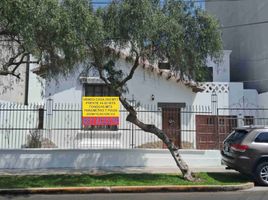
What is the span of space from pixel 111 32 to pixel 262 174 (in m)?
6.40

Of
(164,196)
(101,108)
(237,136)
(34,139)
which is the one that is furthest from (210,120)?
(164,196)

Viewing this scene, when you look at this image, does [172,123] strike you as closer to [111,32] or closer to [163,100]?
[163,100]

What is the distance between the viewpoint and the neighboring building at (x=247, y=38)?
26047 mm

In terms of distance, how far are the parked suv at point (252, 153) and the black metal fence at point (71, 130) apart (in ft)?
16.6

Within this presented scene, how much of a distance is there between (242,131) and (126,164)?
5.30m

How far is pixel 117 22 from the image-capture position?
12562 mm

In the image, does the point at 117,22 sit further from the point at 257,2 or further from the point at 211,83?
the point at 257,2

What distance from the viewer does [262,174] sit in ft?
43.2

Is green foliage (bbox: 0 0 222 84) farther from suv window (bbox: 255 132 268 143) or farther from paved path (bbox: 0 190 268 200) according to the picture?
paved path (bbox: 0 190 268 200)

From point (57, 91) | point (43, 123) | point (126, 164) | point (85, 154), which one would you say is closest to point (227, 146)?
point (126, 164)

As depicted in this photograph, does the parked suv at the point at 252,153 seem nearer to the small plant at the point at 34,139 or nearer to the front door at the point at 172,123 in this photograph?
the front door at the point at 172,123

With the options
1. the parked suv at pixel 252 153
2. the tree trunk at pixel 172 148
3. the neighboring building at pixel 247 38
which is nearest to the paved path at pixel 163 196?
the parked suv at pixel 252 153

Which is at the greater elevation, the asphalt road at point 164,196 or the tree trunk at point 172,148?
the tree trunk at point 172,148

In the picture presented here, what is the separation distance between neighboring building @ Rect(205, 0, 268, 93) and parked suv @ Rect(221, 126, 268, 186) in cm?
1228
